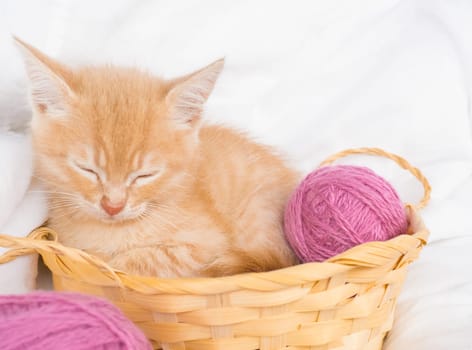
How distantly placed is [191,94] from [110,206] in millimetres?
249

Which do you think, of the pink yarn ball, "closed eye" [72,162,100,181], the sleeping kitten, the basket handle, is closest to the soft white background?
the basket handle

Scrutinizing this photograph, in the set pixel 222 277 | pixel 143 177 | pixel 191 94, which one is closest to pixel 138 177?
pixel 143 177

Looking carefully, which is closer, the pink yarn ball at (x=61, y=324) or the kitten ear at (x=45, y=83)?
the pink yarn ball at (x=61, y=324)

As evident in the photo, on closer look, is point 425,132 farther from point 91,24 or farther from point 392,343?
point 91,24

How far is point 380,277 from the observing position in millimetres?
1034

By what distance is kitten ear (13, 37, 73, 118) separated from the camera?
1.02 metres

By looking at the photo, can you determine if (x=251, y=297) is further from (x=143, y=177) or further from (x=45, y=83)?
(x=45, y=83)

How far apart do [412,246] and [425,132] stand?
0.68 meters

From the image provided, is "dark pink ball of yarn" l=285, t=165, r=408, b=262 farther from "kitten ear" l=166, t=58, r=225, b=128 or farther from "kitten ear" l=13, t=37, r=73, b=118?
"kitten ear" l=13, t=37, r=73, b=118

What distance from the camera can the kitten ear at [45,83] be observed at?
1021 millimetres

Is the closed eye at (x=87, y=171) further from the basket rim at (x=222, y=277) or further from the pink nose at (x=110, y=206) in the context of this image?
the basket rim at (x=222, y=277)

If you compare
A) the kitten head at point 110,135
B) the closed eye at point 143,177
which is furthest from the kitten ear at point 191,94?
the closed eye at point 143,177

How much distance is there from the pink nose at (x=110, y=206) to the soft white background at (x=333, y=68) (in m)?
0.48

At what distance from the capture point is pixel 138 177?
110 centimetres
